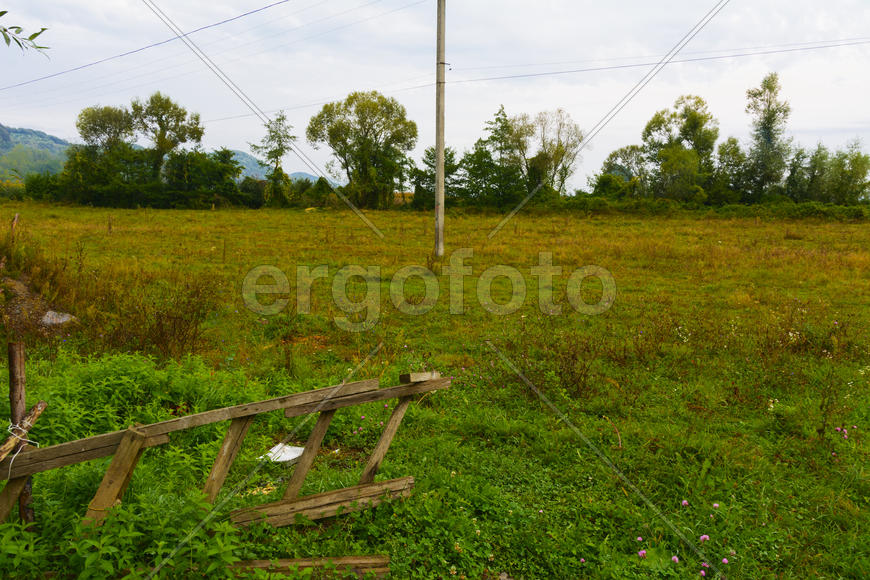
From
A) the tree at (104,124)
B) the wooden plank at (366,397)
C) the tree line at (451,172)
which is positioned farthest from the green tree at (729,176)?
the tree at (104,124)

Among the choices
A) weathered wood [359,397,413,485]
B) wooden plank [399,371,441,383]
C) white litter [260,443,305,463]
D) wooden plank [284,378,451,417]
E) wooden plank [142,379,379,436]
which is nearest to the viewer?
wooden plank [142,379,379,436]

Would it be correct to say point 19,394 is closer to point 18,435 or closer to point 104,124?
point 18,435

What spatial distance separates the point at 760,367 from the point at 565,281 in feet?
19.8

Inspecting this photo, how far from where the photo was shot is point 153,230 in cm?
2052

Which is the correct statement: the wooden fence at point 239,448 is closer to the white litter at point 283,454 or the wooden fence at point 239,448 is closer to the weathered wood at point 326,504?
the weathered wood at point 326,504

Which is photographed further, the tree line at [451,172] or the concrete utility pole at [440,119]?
the tree line at [451,172]

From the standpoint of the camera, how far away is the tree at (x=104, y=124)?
49938 mm

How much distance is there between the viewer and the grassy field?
3574 millimetres

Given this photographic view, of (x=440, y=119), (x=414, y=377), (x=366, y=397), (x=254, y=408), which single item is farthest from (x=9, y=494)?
(x=440, y=119)

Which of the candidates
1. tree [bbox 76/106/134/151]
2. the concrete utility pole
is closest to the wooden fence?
the concrete utility pole

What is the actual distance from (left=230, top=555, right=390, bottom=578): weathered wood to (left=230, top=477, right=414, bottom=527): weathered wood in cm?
37

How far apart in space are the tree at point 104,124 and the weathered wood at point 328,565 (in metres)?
57.4

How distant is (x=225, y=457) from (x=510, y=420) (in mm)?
3235

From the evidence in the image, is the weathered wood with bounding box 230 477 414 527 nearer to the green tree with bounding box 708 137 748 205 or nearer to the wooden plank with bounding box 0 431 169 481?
Answer: the wooden plank with bounding box 0 431 169 481
